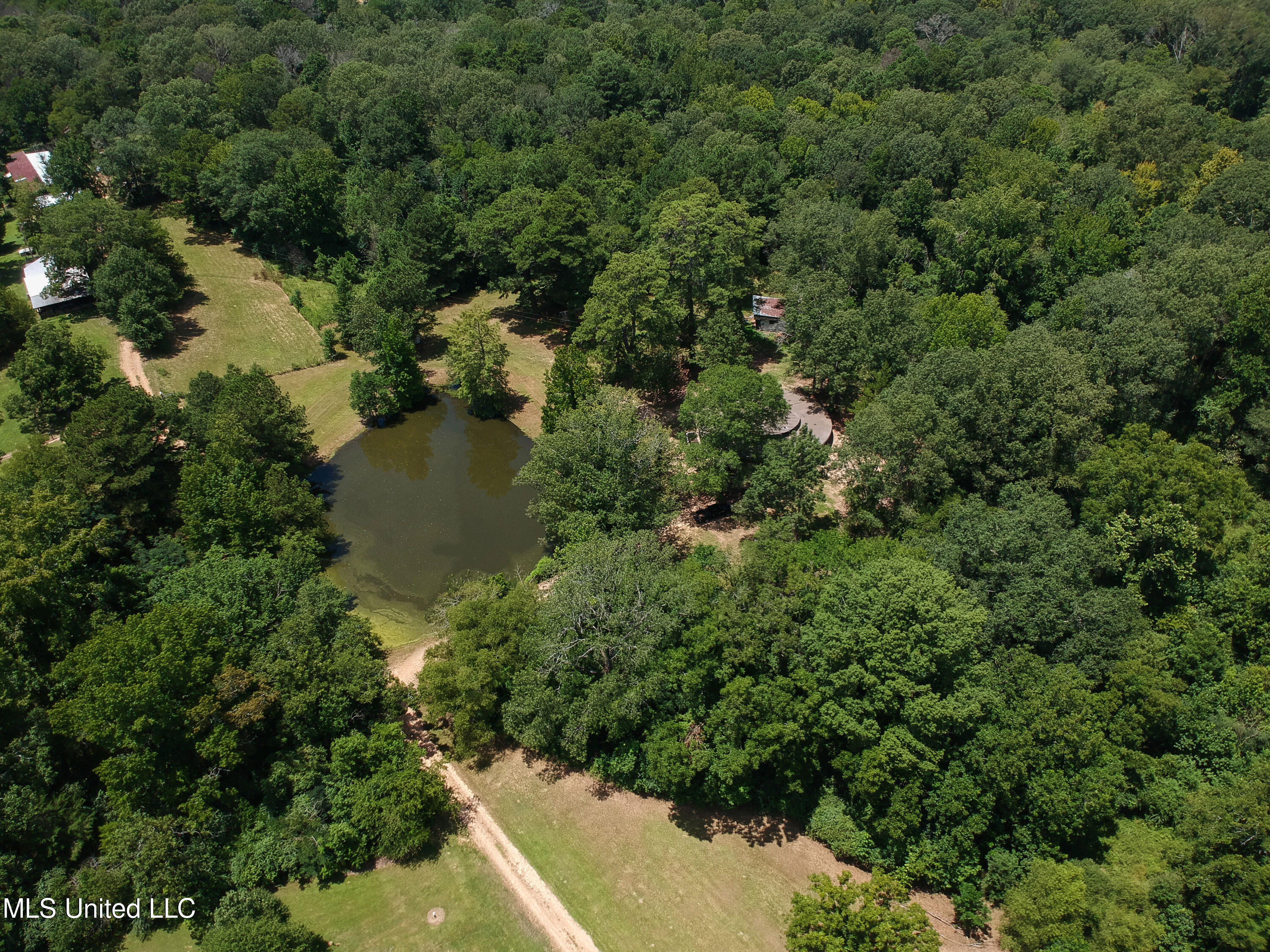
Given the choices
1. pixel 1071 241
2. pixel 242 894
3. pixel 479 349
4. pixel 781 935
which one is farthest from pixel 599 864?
pixel 1071 241

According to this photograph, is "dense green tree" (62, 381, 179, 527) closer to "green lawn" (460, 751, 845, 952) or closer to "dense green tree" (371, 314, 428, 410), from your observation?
"dense green tree" (371, 314, 428, 410)

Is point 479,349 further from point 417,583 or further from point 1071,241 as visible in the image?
point 1071,241

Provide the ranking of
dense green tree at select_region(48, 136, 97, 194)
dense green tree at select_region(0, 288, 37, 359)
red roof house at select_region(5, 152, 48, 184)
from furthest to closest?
red roof house at select_region(5, 152, 48, 184), dense green tree at select_region(48, 136, 97, 194), dense green tree at select_region(0, 288, 37, 359)

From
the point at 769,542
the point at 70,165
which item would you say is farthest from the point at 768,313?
the point at 70,165

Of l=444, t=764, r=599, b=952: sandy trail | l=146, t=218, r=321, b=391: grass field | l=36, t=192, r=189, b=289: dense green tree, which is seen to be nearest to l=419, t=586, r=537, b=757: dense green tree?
l=444, t=764, r=599, b=952: sandy trail

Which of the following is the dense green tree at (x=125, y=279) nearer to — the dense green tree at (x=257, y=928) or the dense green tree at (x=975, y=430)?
the dense green tree at (x=257, y=928)

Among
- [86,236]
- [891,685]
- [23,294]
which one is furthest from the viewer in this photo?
[23,294]

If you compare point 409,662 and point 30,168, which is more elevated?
point 30,168

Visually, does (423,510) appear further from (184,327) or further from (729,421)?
(184,327)
